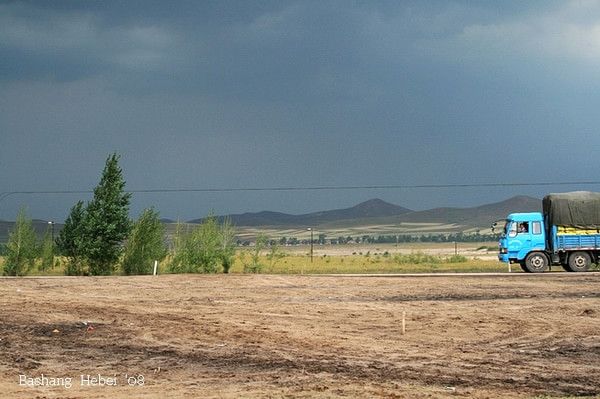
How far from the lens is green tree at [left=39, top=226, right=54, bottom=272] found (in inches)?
2417

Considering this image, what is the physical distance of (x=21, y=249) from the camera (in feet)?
189

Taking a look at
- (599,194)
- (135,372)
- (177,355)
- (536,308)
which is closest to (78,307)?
(177,355)

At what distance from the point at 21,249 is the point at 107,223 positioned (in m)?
7.25

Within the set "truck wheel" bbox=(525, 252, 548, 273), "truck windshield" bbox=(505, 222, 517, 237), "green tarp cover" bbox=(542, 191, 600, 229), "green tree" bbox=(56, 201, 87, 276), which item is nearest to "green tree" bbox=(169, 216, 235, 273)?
"green tree" bbox=(56, 201, 87, 276)

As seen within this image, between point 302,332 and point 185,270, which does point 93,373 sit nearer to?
point 302,332

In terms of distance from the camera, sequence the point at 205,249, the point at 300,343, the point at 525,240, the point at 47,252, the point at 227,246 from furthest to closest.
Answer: the point at 47,252, the point at 227,246, the point at 205,249, the point at 525,240, the point at 300,343

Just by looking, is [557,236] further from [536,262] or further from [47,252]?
[47,252]

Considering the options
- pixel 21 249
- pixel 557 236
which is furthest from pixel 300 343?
pixel 21 249

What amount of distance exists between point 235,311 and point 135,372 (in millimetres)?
10860

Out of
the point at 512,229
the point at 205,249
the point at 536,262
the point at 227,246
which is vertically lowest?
the point at 536,262

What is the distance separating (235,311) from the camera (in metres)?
26.0

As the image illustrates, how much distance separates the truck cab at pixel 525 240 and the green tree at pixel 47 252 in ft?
113

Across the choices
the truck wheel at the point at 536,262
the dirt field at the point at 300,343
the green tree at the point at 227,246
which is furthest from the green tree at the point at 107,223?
the truck wheel at the point at 536,262

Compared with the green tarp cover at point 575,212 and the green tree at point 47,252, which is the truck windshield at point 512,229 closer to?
the green tarp cover at point 575,212
